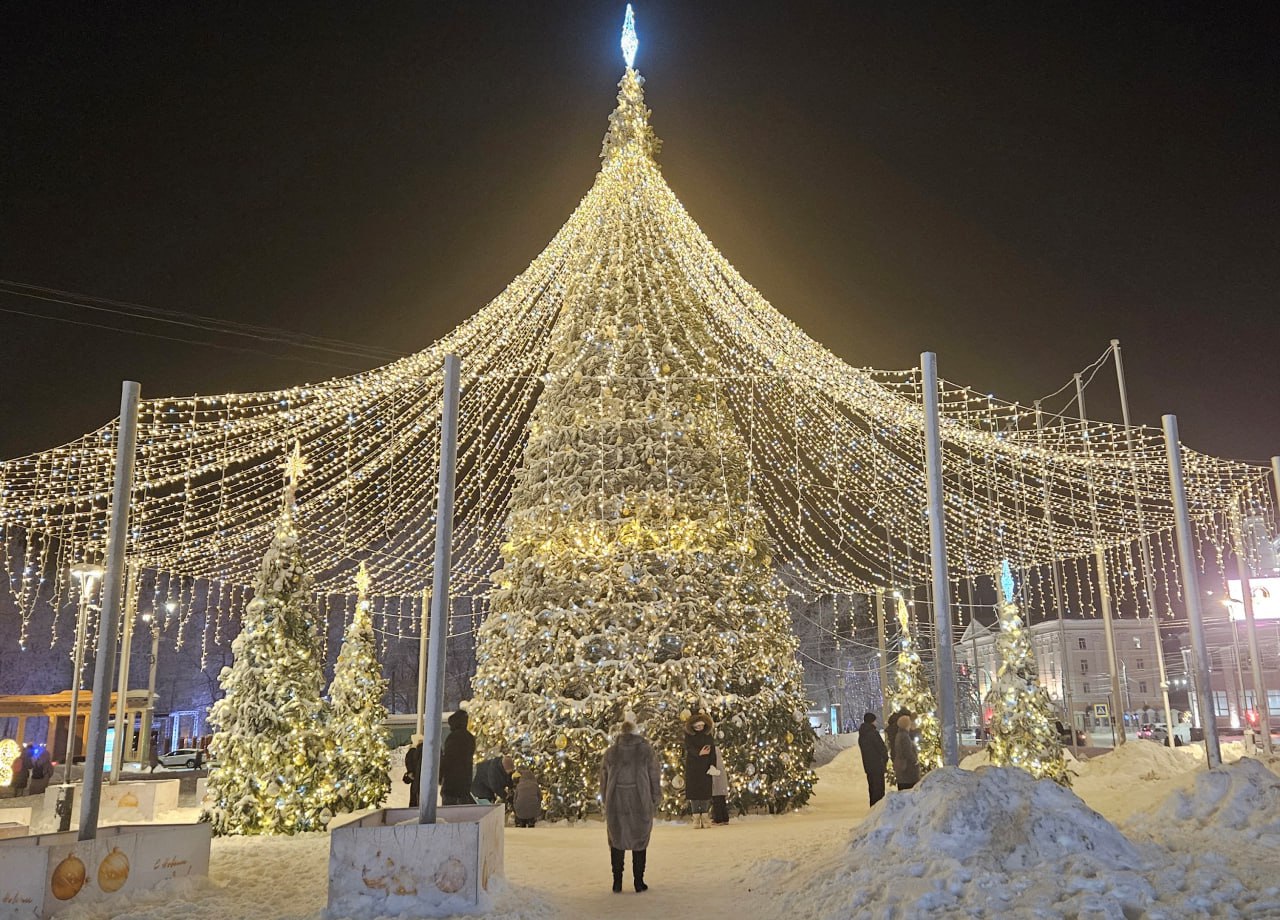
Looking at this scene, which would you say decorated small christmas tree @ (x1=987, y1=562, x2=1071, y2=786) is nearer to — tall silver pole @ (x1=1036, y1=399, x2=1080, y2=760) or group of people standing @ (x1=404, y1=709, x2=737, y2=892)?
tall silver pole @ (x1=1036, y1=399, x2=1080, y2=760)

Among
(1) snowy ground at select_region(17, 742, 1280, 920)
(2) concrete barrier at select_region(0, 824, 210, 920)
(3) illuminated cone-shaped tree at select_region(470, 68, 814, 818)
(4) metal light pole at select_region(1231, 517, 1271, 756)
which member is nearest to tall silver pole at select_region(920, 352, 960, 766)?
(1) snowy ground at select_region(17, 742, 1280, 920)

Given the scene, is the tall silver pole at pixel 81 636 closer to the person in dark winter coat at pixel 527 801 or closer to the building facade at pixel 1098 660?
the person in dark winter coat at pixel 527 801

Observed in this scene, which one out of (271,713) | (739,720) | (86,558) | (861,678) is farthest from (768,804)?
(861,678)

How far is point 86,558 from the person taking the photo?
14922mm

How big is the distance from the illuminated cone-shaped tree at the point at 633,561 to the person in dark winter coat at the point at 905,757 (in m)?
1.66

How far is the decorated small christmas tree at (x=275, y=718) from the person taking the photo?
11984 mm

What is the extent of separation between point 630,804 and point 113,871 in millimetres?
4103

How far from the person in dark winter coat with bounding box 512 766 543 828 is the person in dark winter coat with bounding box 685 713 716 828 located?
2061 millimetres

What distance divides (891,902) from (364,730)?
34.2 ft

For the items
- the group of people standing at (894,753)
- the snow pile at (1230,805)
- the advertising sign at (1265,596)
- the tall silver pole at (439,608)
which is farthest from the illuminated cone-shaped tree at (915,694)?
the advertising sign at (1265,596)

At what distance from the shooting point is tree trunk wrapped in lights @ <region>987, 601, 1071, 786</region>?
46.8ft

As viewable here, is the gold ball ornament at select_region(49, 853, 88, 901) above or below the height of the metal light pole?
below

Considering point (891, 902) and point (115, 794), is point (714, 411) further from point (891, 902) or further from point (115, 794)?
point (115, 794)

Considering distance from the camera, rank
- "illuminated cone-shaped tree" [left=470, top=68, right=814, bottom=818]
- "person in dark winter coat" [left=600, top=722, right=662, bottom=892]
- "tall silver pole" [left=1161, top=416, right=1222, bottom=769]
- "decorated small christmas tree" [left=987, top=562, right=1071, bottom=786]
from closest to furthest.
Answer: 1. "person in dark winter coat" [left=600, top=722, right=662, bottom=892]
2. "tall silver pole" [left=1161, top=416, right=1222, bottom=769]
3. "illuminated cone-shaped tree" [left=470, top=68, right=814, bottom=818]
4. "decorated small christmas tree" [left=987, top=562, right=1071, bottom=786]
